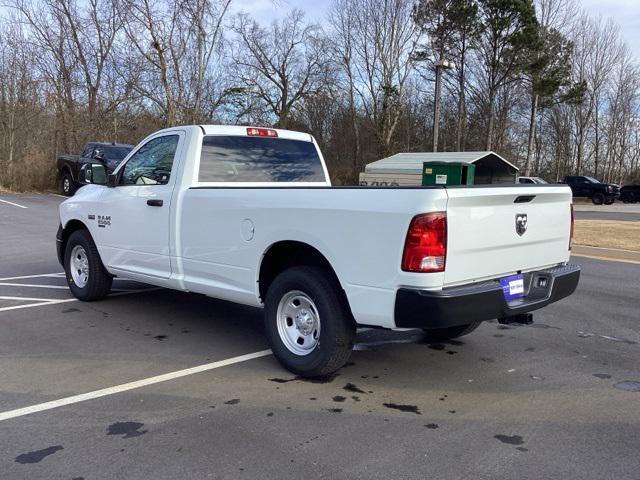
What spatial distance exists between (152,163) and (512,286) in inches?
145

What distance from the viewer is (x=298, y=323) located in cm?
454

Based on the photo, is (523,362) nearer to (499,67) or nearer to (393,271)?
(393,271)

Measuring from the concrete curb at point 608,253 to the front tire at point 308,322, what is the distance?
9395 mm

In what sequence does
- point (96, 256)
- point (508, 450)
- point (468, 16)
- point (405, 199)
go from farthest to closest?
point (468, 16) → point (96, 256) → point (405, 199) → point (508, 450)

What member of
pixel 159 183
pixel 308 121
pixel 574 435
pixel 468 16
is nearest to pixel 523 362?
pixel 574 435

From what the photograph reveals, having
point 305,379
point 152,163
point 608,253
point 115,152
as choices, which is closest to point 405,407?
point 305,379

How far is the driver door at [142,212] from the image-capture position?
5535 millimetres

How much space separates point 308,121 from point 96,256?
150 ft

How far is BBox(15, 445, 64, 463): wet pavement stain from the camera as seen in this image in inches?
124

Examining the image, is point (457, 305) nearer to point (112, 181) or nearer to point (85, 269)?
point (112, 181)

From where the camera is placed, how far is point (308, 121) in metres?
51.0

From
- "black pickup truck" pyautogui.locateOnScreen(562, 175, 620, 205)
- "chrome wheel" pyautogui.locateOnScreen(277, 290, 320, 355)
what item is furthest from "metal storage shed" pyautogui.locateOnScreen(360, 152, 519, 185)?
"chrome wheel" pyautogui.locateOnScreen(277, 290, 320, 355)

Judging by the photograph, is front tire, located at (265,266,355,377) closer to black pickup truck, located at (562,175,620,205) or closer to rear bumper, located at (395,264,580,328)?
rear bumper, located at (395,264,580,328)

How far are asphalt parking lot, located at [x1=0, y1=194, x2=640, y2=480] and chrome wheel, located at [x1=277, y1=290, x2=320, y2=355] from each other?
28 centimetres
